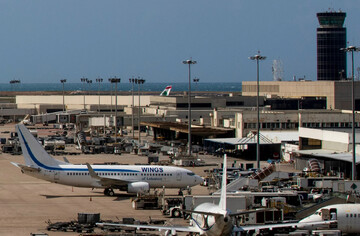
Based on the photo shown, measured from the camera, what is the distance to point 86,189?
75.2m

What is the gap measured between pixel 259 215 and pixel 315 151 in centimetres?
4116

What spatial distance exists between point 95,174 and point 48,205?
17.4 ft

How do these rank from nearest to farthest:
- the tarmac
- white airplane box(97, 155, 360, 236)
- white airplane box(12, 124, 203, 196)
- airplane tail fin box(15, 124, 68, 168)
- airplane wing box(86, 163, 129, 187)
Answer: white airplane box(97, 155, 360, 236)
the tarmac
airplane wing box(86, 163, 129, 187)
white airplane box(12, 124, 203, 196)
airplane tail fin box(15, 124, 68, 168)

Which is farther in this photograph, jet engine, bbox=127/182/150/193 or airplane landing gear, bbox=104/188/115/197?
airplane landing gear, bbox=104/188/115/197

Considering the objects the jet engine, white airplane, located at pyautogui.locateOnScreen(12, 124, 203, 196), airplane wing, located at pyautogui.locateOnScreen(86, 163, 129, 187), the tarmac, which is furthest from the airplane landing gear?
the jet engine

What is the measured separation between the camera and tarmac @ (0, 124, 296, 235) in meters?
56.1

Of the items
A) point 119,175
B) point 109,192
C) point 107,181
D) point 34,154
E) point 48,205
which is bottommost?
point 48,205

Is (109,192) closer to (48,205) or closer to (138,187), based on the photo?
(138,187)

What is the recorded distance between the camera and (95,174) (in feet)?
225

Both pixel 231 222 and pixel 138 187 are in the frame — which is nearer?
pixel 231 222

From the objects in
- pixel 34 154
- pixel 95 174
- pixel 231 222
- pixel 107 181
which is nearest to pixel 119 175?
pixel 107 181

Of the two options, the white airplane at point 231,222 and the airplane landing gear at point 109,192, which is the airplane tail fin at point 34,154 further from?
the white airplane at point 231,222

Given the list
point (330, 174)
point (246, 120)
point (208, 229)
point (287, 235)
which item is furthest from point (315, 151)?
point (208, 229)

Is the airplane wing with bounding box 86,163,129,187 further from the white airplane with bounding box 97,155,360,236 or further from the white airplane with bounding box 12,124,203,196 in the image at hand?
the white airplane with bounding box 97,155,360,236
